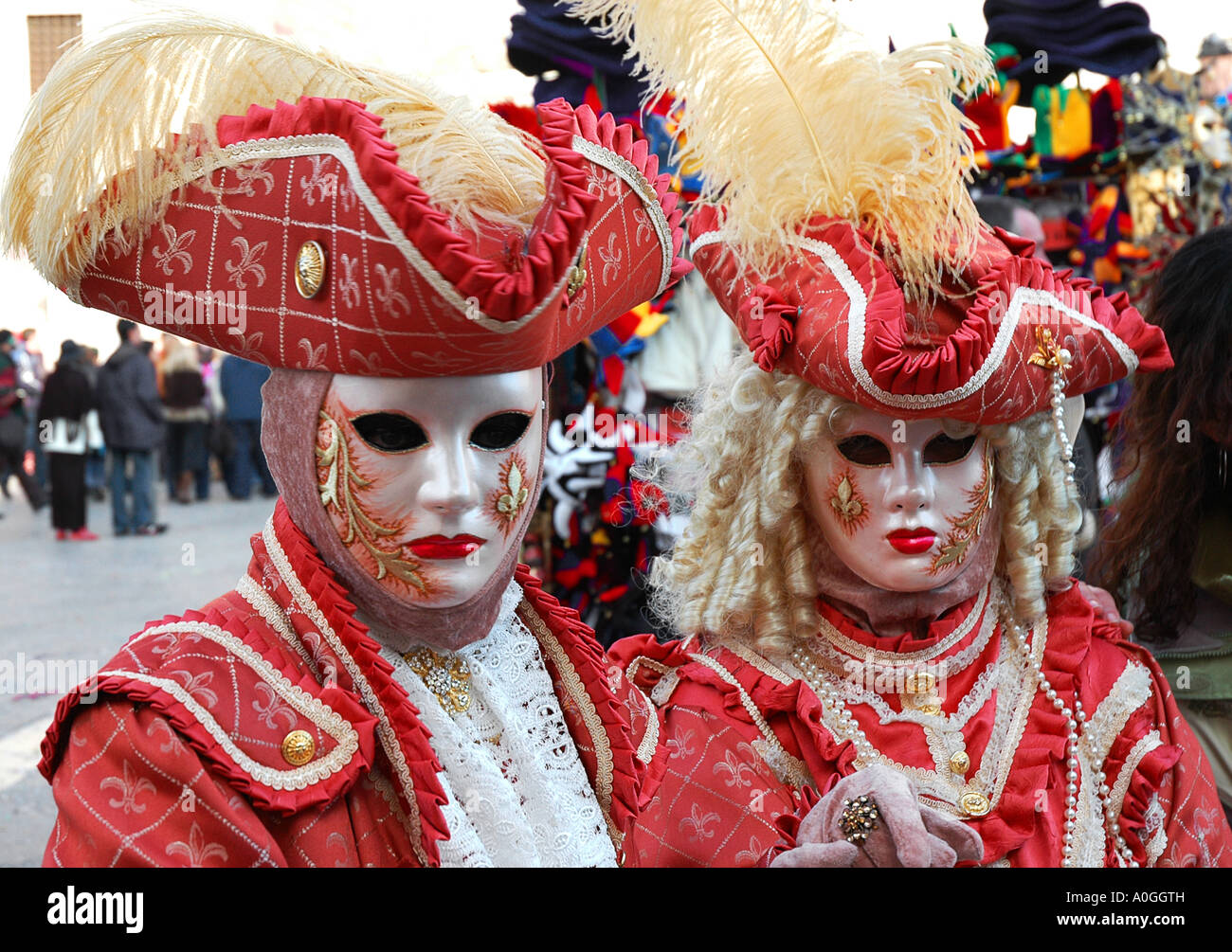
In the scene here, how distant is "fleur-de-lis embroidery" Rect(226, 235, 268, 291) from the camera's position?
1579mm

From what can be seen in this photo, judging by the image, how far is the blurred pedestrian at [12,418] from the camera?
10.6 meters

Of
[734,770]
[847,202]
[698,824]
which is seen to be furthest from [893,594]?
[847,202]

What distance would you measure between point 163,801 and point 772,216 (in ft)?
4.40

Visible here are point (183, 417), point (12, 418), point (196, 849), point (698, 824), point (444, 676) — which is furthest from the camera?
point (183, 417)

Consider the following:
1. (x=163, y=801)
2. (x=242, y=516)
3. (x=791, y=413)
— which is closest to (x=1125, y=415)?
(x=791, y=413)

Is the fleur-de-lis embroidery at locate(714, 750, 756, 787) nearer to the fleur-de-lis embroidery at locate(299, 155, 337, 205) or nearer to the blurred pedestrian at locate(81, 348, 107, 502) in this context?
the fleur-de-lis embroidery at locate(299, 155, 337, 205)

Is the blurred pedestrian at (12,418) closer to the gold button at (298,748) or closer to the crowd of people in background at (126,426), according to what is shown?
the crowd of people in background at (126,426)

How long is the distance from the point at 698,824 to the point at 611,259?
94 centimetres

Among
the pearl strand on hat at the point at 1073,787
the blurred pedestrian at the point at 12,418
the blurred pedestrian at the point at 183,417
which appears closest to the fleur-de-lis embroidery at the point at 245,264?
the pearl strand on hat at the point at 1073,787

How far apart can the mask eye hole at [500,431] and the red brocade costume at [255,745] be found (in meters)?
0.27

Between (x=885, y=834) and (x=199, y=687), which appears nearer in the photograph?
(x=199, y=687)

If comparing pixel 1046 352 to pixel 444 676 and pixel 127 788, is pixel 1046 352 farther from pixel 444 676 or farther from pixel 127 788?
pixel 127 788

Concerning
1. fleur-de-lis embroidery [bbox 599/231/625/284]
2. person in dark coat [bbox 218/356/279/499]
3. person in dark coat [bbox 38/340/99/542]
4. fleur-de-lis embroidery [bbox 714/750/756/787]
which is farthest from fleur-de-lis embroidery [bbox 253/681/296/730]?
person in dark coat [bbox 218/356/279/499]

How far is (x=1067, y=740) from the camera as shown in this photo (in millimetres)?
2236
